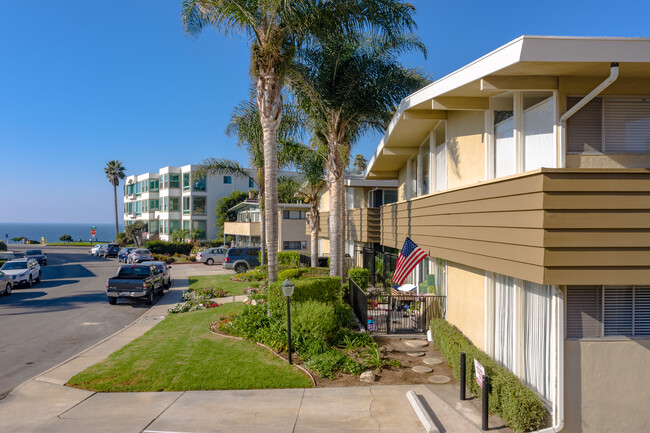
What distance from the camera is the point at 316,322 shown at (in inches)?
479

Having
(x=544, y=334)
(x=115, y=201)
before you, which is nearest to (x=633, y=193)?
(x=544, y=334)

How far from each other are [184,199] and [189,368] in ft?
189

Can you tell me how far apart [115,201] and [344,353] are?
73.2m

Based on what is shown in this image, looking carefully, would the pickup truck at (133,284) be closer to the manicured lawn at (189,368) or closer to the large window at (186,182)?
the manicured lawn at (189,368)

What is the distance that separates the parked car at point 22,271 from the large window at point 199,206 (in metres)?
35.9

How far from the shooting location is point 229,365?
35.9 ft

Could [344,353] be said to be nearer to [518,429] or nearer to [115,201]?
[518,429]

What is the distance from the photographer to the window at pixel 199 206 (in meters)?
64.3

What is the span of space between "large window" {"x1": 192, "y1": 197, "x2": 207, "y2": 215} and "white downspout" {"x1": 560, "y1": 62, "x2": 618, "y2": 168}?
60737 millimetres

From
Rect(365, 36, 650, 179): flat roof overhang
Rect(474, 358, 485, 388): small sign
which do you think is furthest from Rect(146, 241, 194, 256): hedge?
Rect(474, 358, 485, 388): small sign

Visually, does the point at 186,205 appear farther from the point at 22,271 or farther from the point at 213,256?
the point at 22,271

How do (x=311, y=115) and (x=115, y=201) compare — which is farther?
(x=115, y=201)

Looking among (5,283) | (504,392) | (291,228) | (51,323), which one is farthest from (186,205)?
(504,392)

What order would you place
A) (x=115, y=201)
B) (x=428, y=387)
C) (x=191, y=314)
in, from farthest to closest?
1. (x=115, y=201)
2. (x=191, y=314)
3. (x=428, y=387)
